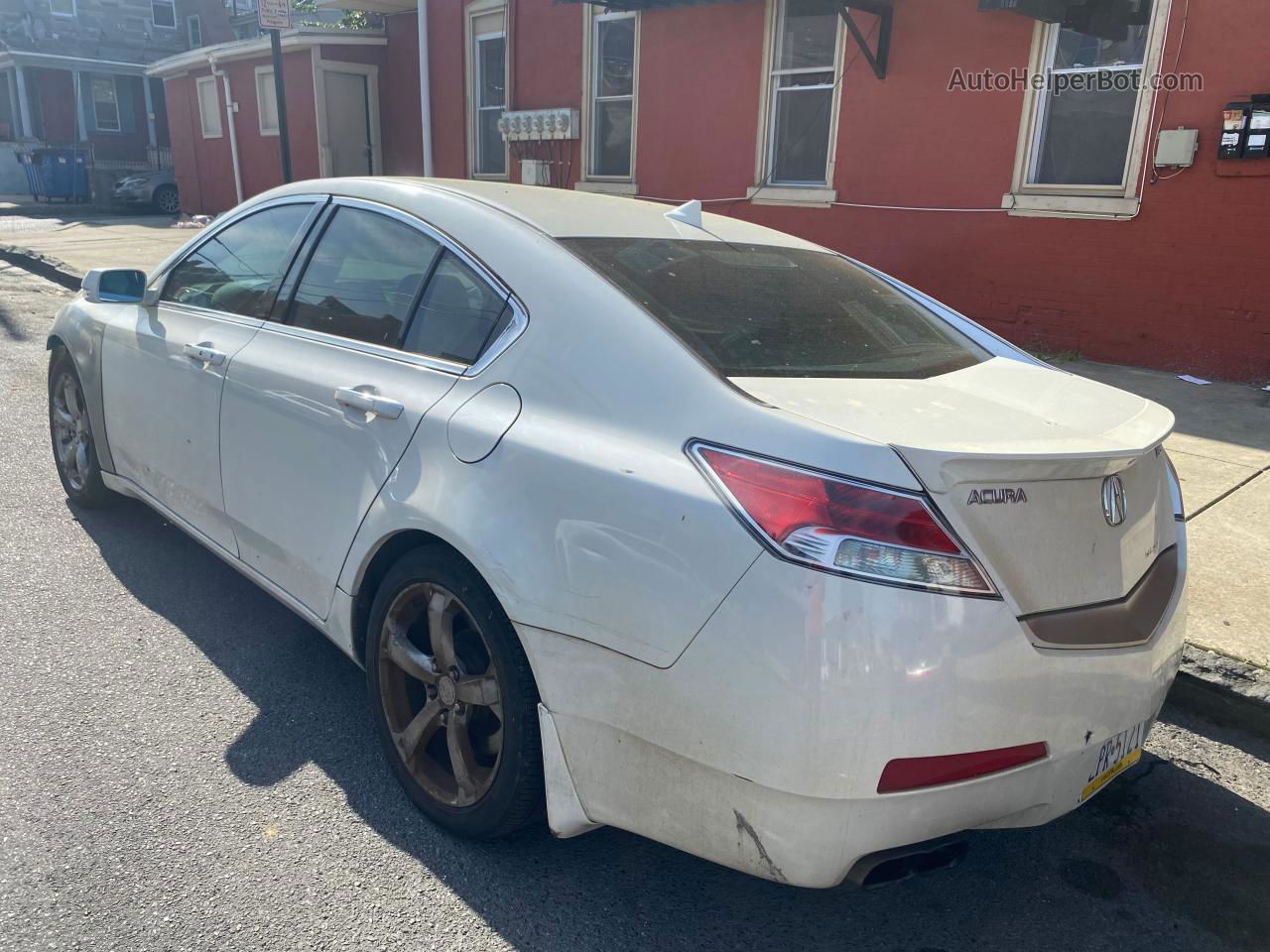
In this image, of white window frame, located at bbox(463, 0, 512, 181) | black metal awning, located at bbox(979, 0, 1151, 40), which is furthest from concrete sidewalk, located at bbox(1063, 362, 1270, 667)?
white window frame, located at bbox(463, 0, 512, 181)

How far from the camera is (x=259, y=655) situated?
11.7 feet

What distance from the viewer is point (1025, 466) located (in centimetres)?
199

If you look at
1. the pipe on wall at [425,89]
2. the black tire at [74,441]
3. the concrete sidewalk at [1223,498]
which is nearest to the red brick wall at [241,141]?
the pipe on wall at [425,89]

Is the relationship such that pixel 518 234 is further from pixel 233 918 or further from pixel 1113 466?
pixel 233 918

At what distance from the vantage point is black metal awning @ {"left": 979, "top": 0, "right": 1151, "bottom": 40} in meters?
7.30

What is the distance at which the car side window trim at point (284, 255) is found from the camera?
3.36m

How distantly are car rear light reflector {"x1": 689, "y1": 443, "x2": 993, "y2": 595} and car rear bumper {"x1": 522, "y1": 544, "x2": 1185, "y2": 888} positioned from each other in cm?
4

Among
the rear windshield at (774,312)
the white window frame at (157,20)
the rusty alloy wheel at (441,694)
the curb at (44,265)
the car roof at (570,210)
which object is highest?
the white window frame at (157,20)

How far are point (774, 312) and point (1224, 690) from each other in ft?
6.64

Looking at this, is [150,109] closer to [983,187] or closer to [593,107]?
[593,107]

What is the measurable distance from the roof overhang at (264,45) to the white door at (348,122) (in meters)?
0.52

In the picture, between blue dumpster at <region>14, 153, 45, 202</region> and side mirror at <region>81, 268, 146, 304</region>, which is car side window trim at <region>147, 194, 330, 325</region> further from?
blue dumpster at <region>14, 153, 45, 202</region>

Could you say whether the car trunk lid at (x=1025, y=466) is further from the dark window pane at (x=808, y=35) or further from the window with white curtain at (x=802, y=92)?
the dark window pane at (x=808, y=35)

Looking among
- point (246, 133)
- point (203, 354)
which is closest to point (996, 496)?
point (203, 354)
